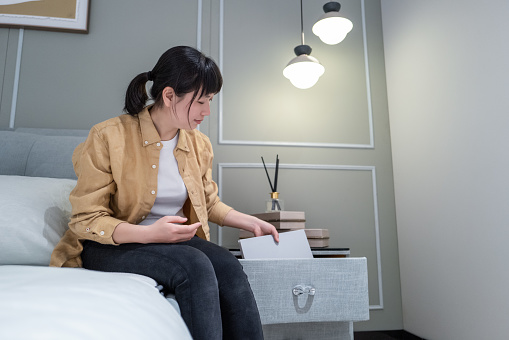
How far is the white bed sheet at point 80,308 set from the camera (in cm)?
36

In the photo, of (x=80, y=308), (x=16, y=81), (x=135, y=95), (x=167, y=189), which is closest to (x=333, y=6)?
(x=135, y=95)

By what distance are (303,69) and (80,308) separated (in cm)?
134

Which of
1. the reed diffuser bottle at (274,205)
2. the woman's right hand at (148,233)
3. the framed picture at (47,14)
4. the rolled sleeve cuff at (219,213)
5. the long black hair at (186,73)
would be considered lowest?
the woman's right hand at (148,233)

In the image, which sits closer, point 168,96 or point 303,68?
point 168,96

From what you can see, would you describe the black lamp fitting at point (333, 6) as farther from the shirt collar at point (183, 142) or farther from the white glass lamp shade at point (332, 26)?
the shirt collar at point (183, 142)

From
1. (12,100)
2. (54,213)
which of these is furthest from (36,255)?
(12,100)

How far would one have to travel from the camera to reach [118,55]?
171cm

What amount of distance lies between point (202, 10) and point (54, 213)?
1212 millimetres

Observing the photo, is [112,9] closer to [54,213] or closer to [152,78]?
[152,78]

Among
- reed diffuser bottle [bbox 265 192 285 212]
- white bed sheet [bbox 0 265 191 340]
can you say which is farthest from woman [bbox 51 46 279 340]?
reed diffuser bottle [bbox 265 192 285 212]

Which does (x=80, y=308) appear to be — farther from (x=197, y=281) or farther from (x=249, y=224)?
(x=249, y=224)

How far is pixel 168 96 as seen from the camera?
0.99 metres

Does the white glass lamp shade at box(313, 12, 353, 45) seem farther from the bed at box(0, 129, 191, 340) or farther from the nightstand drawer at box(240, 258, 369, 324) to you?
the bed at box(0, 129, 191, 340)

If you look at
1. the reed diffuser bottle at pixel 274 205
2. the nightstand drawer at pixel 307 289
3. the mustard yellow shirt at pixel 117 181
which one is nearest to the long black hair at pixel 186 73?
the mustard yellow shirt at pixel 117 181
